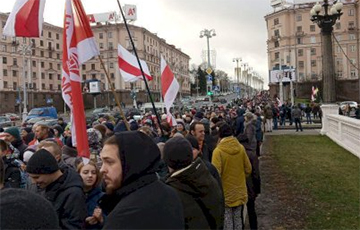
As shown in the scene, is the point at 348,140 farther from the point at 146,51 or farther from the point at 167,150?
the point at 146,51

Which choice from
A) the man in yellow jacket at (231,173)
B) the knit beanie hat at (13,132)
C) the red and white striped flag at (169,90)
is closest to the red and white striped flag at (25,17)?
the knit beanie hat at (13,132)

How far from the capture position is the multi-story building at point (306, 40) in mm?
88875

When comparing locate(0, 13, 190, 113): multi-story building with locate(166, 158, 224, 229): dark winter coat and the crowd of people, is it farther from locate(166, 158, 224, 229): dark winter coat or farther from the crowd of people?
locate(166, 158, 224, 229): dark winter coat

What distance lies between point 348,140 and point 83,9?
12978 millimetres

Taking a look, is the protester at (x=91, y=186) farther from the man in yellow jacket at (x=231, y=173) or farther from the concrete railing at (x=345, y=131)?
the concrete railing at (x=345, y=131)

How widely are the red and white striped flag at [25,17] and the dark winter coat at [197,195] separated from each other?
4.51 metres

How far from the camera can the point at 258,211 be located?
25.3 ft

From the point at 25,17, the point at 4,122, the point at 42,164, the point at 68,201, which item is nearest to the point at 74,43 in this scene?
the point at 25,17

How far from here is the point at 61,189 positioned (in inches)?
134

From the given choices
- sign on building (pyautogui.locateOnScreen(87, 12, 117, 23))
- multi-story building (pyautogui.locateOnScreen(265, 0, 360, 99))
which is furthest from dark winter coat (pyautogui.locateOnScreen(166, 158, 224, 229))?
sign on building (pyautogui.locateOnScreen(87, 12, 117, 23))

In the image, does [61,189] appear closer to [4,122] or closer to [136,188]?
[136,188]

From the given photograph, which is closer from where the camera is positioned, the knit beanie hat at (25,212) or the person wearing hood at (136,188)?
the knit beanie hat at (25,212)

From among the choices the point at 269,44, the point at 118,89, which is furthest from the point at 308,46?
the point at 118,89

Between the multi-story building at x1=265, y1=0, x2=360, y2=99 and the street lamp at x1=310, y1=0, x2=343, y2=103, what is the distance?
69596 millimetres
